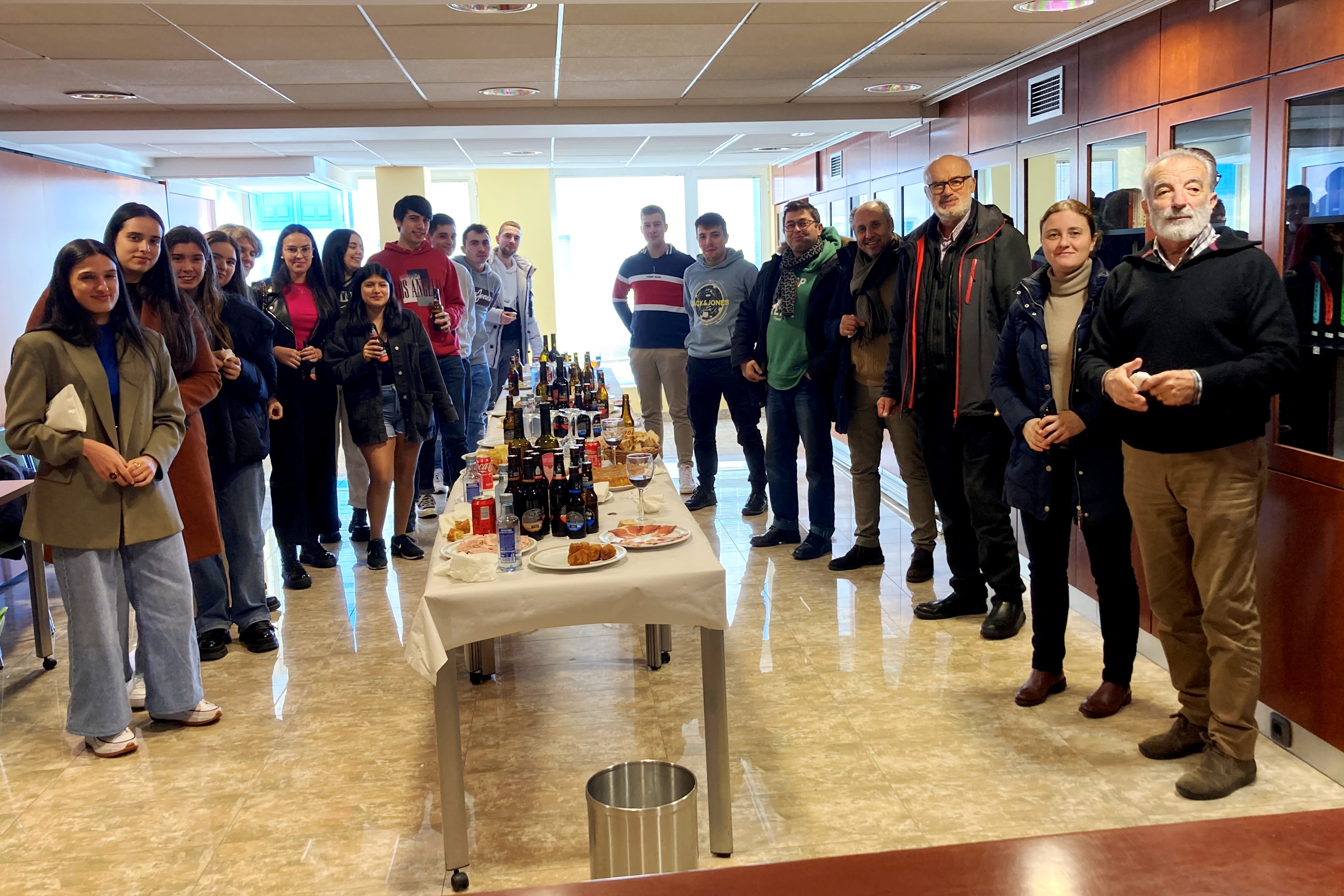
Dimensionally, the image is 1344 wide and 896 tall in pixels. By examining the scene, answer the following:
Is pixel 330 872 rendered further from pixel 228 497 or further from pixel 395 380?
pixel 395 380

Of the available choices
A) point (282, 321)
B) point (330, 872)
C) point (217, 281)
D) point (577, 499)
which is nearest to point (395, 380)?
point (282, 321)

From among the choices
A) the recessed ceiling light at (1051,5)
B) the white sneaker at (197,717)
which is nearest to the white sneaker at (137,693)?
the white sneaker at (197,717)

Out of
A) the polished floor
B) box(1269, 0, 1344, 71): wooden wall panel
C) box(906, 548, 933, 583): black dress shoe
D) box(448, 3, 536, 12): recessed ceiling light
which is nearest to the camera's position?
the polished floor

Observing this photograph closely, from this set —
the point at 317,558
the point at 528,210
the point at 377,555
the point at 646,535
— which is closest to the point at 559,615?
the point at 646,535

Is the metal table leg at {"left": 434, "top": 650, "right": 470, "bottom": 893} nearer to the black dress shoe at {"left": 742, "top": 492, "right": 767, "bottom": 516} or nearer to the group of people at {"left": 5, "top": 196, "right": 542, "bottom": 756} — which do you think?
the group of people at {"left": 5, "top": 196, "right": 542, "bottom": 756}

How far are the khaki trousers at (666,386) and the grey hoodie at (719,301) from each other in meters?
0.69

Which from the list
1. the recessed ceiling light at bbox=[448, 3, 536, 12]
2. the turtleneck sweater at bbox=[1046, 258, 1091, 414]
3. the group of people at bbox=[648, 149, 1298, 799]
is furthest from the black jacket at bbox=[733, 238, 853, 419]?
the recessed ceiling light at bbox=[448, 3, 536, 12]

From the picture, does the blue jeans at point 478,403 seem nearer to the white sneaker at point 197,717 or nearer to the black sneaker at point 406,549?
the black sneaker at point 406,549

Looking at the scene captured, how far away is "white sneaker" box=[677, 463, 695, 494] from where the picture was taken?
7027 millimetres

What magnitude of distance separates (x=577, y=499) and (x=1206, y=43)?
2.62m

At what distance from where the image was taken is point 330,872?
2723 millimetres

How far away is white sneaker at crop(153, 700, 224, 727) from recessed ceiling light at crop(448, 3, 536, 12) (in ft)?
8.49

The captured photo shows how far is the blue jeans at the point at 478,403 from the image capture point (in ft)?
23.9

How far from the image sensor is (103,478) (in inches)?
128
